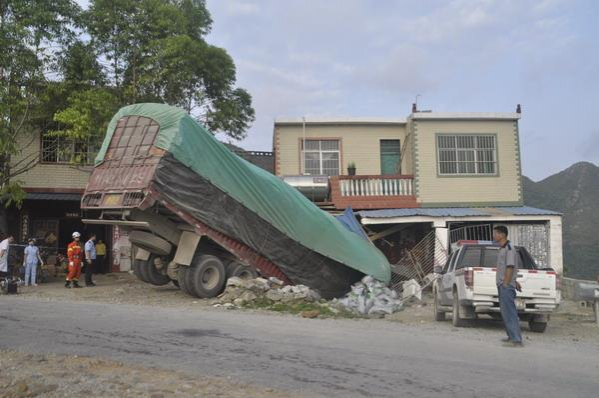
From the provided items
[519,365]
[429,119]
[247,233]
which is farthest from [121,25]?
[519,365]

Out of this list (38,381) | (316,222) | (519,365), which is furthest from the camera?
(316,222)

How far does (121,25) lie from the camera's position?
64.3ft

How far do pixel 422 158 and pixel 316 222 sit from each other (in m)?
7.76

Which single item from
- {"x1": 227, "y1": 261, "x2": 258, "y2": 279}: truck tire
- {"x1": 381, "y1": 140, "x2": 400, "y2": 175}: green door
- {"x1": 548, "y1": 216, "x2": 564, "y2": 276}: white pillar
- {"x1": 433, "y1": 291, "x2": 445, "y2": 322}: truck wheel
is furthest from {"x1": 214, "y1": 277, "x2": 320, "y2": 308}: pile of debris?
{"x1": 548, "y1": 216, "x2": 564, "y2": 276}: white pillar

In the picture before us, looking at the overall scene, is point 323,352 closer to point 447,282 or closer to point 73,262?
point 447,282

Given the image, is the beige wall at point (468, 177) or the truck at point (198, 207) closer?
the truck at point (198, 207)

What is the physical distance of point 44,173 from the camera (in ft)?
70.7

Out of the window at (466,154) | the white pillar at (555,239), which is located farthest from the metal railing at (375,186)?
the white pillar at (555,239)

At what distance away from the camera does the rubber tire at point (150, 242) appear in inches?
540

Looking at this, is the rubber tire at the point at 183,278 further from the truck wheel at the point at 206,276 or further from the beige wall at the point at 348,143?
the beige wall at the point at 348,143

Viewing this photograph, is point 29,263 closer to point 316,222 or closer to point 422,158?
point 316,222

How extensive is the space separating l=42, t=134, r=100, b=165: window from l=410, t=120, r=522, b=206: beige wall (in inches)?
482

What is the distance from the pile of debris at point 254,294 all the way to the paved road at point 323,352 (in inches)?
84.5

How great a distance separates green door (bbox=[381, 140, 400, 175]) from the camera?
879 inches
